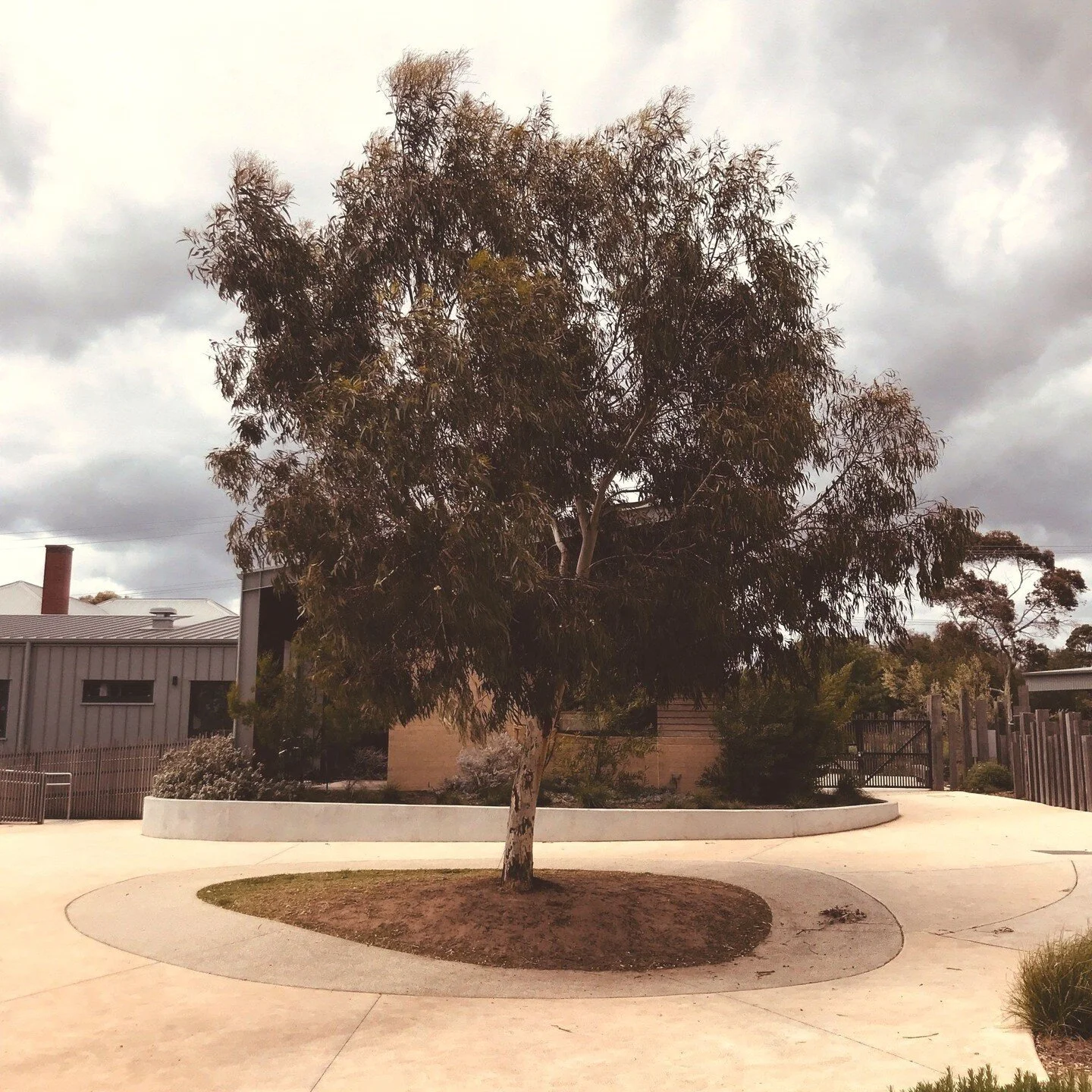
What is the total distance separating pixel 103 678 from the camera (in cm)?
2345

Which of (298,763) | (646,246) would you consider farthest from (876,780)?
(646,246)

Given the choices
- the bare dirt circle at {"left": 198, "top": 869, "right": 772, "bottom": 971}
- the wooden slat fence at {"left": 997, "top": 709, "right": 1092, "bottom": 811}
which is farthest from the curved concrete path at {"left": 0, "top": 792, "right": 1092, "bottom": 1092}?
the wooden slat fence at {"left": 997, "top": 709, "right": 1092, "bottom": 811}

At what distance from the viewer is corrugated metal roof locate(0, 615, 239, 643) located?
77.4 ft

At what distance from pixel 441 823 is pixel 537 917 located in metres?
6.17

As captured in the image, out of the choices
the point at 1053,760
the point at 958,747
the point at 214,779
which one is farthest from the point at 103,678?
the point at 1053,760

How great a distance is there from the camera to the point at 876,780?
23484mm

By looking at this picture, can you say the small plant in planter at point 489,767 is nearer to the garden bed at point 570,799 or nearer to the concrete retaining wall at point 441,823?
the garden bed at point 570,799

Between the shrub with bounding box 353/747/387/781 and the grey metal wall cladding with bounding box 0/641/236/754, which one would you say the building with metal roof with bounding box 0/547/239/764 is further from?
the shrub with bounding box 353/747/387/781

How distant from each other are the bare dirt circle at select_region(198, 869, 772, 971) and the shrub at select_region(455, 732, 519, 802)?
18.3 ft

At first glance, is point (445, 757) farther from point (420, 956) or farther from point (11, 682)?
point (11, 682)

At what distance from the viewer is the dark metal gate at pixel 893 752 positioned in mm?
23219

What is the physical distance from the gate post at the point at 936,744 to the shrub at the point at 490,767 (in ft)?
32.6

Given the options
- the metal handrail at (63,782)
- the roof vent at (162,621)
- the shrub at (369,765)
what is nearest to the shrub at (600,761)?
the shrub at (369,765)

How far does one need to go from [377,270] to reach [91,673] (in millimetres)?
16884
